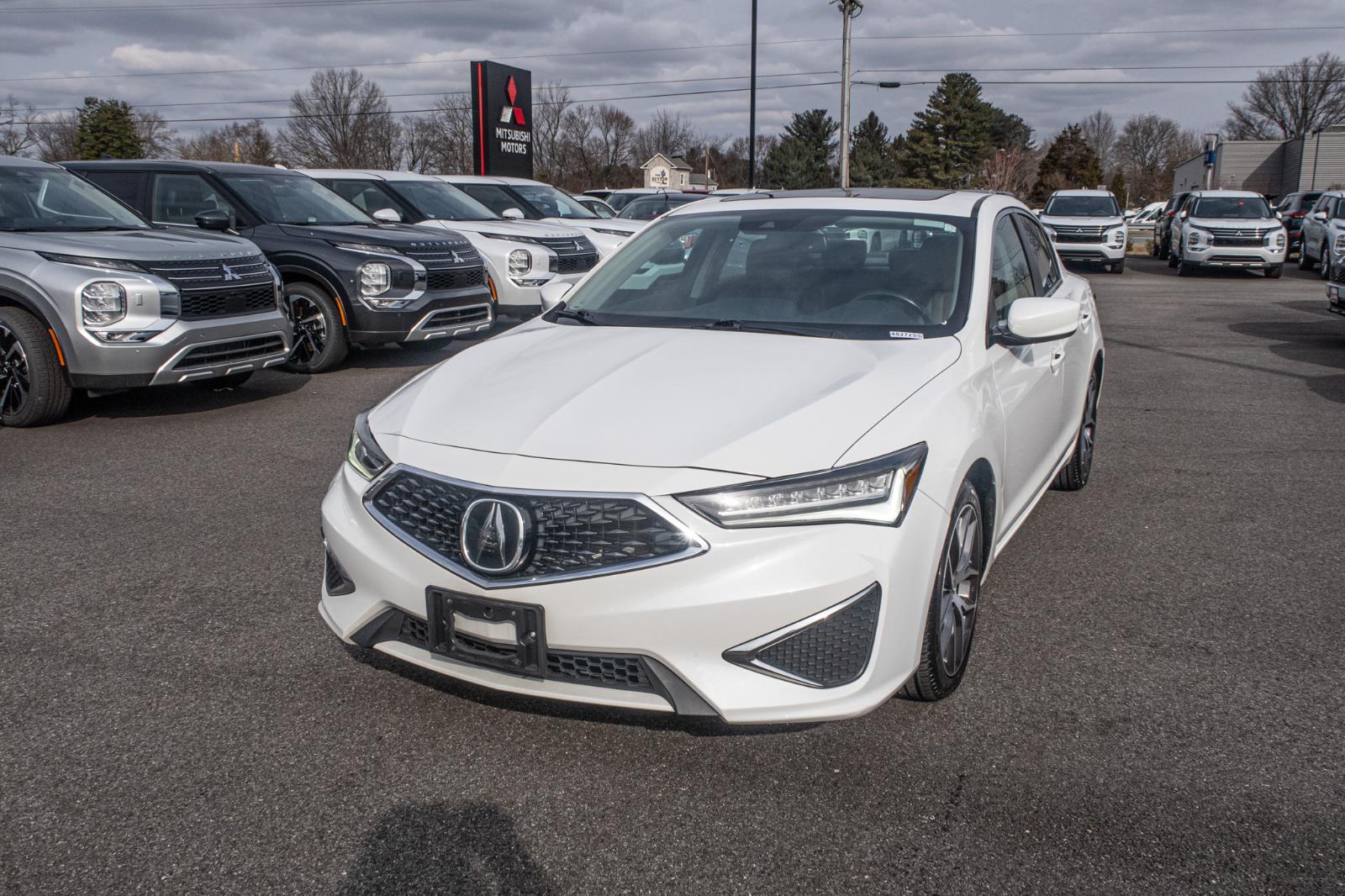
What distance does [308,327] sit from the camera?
998 cm

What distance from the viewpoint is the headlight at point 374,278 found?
31.6ft

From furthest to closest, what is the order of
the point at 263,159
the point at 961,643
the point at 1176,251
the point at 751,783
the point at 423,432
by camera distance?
the point at 263,159
the point at 1176,251
the point at 961,643
the point at 423,432
the point at 751,783

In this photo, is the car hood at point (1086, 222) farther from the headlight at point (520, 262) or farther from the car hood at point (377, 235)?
the car hood at point (377, 235)

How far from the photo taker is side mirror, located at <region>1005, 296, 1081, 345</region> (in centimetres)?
383

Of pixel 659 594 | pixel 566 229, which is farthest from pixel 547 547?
pixel 566 229

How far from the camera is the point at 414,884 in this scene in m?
2.58

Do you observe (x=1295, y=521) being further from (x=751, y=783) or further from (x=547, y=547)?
(x=547, y=547)

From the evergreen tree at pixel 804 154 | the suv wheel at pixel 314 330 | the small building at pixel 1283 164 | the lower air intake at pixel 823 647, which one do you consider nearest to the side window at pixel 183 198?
the suv wheel at pixel 314 330

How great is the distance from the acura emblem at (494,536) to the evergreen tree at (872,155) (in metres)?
85.4

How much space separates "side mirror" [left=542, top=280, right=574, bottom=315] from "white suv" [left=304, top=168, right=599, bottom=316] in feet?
23.3

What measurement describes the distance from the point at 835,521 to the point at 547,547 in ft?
2.39

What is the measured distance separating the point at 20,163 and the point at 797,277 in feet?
23.2

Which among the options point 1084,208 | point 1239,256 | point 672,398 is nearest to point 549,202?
point 672,398

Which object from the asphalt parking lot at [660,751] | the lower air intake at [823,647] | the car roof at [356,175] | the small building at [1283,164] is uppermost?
the small building at [1283,164]
